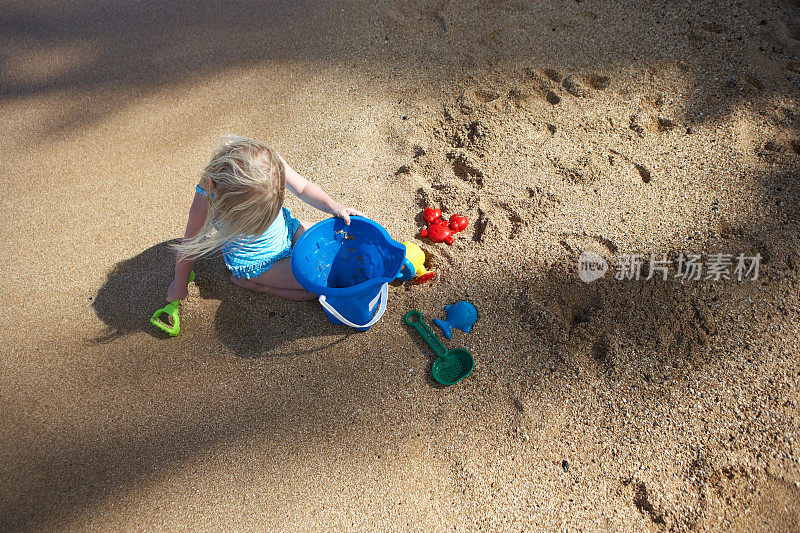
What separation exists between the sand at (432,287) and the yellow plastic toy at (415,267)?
2.2 inches

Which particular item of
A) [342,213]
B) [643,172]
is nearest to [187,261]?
[342,213]

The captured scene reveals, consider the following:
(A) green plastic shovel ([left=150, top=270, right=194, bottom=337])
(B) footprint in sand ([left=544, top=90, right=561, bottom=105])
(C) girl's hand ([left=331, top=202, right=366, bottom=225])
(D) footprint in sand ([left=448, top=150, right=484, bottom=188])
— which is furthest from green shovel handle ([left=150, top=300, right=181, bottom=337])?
(B) footprint in sand ([left=544, top=90, right=561, bottom=105])

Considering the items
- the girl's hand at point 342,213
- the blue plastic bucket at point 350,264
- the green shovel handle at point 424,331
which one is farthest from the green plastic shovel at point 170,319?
the green shovel handle at point 424,331

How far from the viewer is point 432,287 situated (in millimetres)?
2230

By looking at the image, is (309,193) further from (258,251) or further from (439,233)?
(439,233)

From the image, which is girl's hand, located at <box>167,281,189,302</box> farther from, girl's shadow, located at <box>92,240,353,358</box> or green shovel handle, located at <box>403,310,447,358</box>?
green shovel handle, located at <box>403,310,447,358</box>

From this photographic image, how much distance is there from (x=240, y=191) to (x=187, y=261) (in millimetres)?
500

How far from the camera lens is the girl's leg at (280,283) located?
2207mm

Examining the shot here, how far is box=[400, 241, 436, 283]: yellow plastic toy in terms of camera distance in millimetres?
2160

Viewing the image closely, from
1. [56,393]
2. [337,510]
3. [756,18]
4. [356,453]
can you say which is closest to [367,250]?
[356,453]

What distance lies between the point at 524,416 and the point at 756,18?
290 centimetres

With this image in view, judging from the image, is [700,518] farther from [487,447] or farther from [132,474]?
[132,474]

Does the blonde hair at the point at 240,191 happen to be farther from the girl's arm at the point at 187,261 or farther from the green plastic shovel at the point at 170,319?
the green plastic shovel at the point at 170,319

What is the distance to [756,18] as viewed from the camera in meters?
2.97
